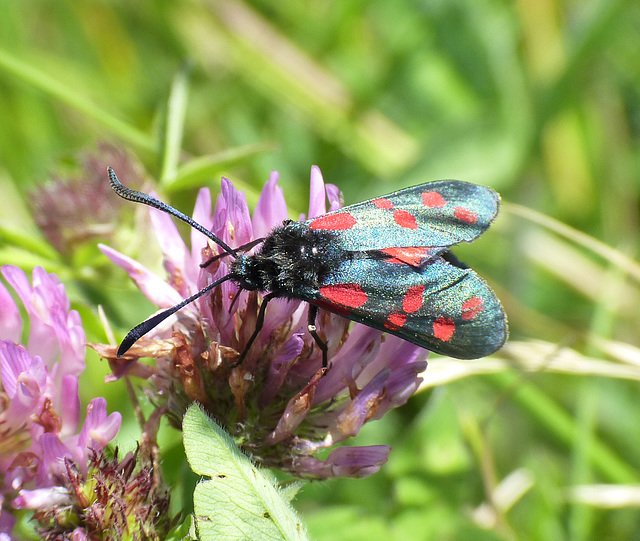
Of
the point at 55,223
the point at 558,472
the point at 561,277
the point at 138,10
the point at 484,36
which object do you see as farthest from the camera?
the point at 138,10

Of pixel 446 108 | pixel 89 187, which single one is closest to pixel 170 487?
pixel 89 187

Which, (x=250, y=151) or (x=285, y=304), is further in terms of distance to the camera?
(x=250, y=151)

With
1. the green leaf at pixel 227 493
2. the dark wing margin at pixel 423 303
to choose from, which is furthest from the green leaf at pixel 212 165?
the green leaf at pixel 227 493

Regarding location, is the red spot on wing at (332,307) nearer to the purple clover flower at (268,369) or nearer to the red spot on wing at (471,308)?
the purple clover flower at (268,369)

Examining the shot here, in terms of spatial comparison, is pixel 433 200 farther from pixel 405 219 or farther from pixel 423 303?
pixel 423 303

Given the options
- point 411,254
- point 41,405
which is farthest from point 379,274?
point 41,405

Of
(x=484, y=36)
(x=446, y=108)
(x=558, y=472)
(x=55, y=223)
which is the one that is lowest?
(x=558, y=472)

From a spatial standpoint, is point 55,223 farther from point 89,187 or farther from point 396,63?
point 396,63
